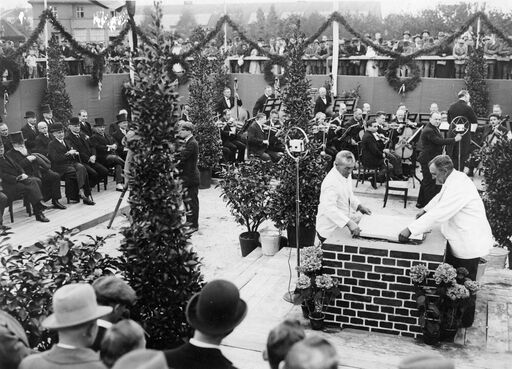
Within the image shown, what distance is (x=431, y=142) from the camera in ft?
39.4

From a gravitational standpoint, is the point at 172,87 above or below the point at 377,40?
below

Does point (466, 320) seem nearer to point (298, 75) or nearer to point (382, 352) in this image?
point (382, 352)

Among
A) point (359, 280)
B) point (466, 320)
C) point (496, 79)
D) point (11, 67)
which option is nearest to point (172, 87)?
point (359, 280)

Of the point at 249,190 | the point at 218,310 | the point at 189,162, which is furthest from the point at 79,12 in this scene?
the point at 218,310

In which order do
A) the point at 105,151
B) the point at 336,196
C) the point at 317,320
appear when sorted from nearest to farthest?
the point at 317,320, the point at 336,196, the point at 105,151

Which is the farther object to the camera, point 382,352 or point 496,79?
point 496,79

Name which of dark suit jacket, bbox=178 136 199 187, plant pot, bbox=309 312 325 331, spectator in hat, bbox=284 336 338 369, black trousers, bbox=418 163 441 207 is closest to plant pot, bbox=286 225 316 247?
dark suit jacket, bbox=178 136 199 187

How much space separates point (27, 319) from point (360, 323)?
339 centimetres

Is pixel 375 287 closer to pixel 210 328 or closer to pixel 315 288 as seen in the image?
pixel 315 288

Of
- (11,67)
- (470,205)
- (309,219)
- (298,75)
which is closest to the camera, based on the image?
(470,205)

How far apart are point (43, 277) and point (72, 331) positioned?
1.75m

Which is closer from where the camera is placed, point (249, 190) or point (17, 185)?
point (249, 190)

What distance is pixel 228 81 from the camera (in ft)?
70.9

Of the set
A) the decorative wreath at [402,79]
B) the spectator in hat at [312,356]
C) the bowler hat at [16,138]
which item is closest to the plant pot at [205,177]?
the bowler hat at [16,138]
